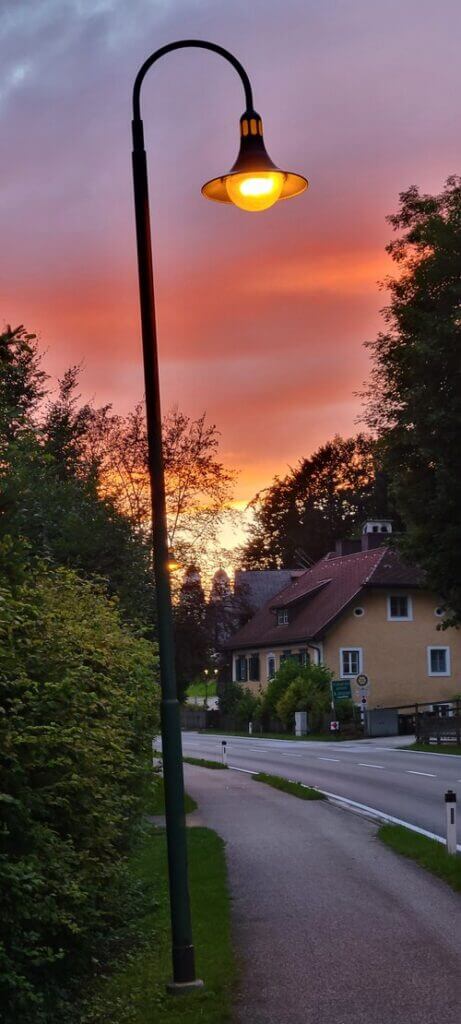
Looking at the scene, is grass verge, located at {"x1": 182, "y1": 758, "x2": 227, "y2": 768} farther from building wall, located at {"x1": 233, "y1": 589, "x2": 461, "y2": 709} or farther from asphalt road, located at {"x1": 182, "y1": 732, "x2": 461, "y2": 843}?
building wall, located at {"x1": 233, "y1": 589, "x2": 461, "y2": 709}

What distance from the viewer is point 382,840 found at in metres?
17.3

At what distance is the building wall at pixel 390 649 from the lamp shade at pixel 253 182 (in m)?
52.4

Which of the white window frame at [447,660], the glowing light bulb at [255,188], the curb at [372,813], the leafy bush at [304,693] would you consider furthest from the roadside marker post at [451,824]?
the white window frame at [447,660]

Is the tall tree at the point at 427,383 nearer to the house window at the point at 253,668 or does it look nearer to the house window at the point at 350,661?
the house window at the point at 350,661

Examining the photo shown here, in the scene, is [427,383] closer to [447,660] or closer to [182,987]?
[182,987]

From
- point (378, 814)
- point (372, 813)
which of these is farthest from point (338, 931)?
point (372, 813)

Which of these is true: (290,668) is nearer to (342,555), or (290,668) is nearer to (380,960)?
(342,555)

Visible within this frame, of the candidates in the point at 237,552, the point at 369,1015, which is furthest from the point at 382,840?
the point at 237,552

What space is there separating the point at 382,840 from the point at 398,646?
4470cm

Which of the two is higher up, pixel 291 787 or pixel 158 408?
pixel 158 408

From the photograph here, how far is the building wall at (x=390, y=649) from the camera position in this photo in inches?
2400

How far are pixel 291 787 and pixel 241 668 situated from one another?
161 ft

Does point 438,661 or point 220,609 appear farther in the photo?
point 438,661

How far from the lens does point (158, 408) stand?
9609 millimetres
